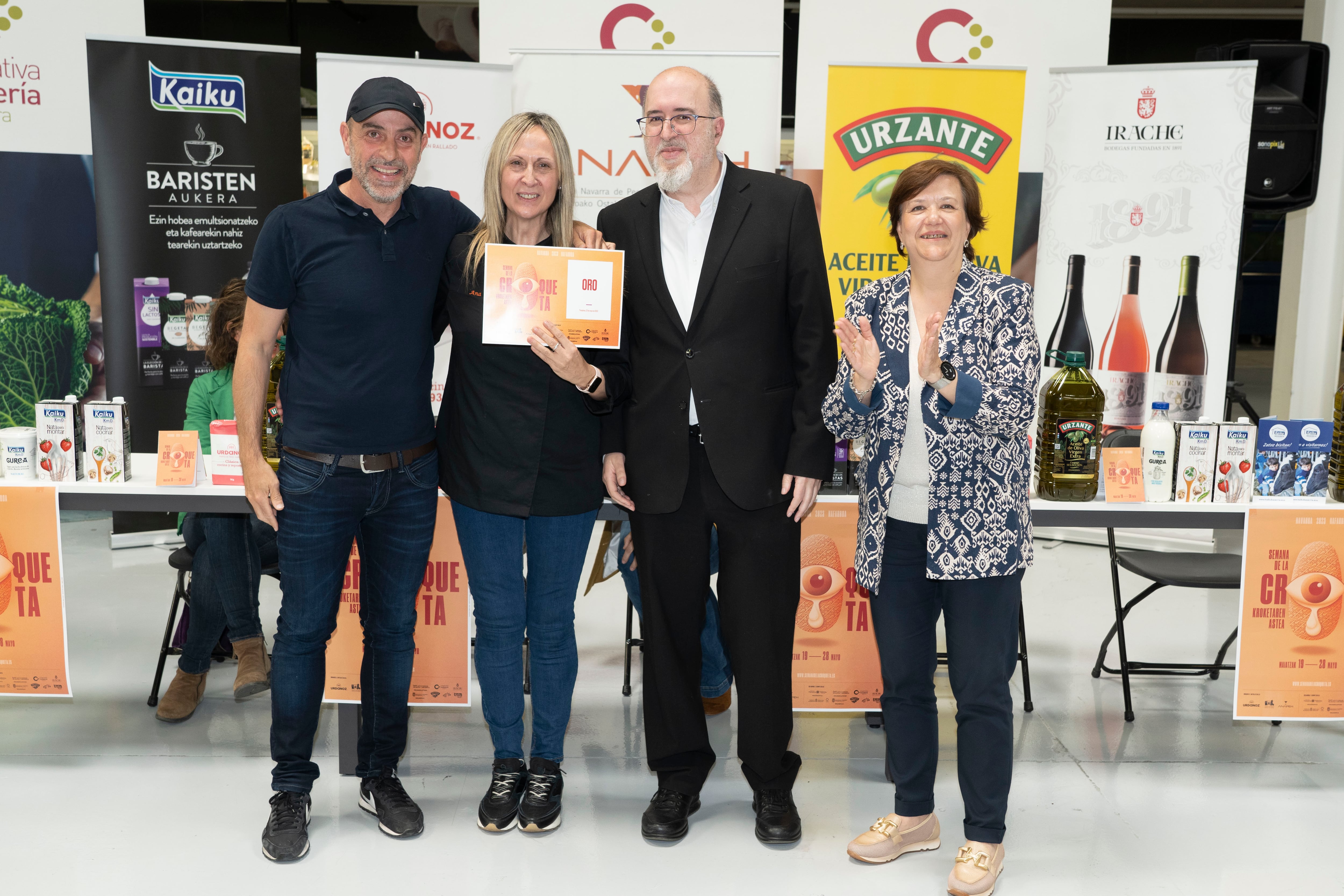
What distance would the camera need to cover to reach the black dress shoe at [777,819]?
2.51 metres

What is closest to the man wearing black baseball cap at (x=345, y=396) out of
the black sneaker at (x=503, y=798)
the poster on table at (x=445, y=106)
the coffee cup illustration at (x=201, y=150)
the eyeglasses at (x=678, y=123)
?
the eyeglasses at (x=678, y=123)

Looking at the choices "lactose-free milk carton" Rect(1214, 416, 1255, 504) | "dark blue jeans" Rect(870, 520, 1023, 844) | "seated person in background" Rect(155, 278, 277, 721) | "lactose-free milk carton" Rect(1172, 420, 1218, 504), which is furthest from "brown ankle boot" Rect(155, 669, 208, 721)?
"lactose-free milk carton" Rect(1214, 416, 1255, 504)

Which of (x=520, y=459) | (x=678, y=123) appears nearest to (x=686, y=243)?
(x=678, y=123)

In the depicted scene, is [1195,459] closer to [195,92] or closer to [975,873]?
[975,873]

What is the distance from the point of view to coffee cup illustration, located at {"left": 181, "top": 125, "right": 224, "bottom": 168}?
14.1 ft

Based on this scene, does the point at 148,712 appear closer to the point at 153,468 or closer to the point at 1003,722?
the point at 153,468

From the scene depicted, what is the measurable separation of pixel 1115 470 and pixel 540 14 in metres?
3.73

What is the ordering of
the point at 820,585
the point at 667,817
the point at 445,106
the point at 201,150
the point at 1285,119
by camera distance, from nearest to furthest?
the point at 667,817 → the point at 820,585 → the point at 445,106 → the point at 201,150 → the point at 1285,119

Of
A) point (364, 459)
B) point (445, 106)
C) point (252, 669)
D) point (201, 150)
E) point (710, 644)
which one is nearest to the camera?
point (364, 459)

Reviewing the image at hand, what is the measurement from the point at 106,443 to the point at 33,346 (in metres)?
2.91

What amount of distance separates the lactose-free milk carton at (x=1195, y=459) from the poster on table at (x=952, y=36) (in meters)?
2.73

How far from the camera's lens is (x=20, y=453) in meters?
2.79

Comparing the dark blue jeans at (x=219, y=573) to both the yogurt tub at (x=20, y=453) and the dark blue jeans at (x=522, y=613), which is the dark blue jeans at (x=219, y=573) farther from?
the dark blue jeans at (x=522, y=613)

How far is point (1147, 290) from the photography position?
15.4 feet
